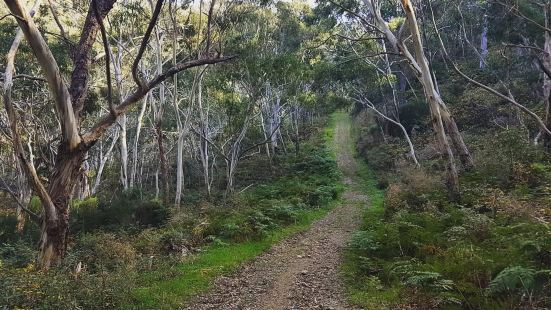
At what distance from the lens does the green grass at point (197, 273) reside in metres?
6.64

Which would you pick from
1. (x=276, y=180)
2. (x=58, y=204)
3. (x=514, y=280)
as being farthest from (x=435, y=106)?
(x=276, y=180)

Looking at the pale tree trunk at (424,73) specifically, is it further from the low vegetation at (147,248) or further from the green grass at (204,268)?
the low vegetation at (147,248)

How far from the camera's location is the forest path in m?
6.82

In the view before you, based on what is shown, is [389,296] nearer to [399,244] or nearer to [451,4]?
[399,244]

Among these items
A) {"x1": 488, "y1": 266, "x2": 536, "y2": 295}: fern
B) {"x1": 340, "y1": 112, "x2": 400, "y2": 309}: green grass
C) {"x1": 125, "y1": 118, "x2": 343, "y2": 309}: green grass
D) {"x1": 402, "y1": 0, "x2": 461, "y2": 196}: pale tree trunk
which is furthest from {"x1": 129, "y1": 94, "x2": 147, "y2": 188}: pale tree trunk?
{"x1": 488, "y1": 266, "x2": 536, "y2": 295}: fern

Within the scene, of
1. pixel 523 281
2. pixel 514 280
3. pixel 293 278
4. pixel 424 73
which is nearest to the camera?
pixel 523 281

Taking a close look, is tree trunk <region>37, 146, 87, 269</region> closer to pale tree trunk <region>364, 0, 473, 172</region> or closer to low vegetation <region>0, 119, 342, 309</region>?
low vegetation <region>0, 119, 342, 309</region>

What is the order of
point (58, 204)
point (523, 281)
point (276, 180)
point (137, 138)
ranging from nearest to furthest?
point (523, 281)
point (58, 204)
point (137, 138)
point (276, 180)

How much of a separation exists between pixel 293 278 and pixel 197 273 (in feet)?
6.41

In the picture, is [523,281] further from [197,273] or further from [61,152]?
[61,152]

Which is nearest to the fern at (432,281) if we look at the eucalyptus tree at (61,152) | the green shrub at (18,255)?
the eucalyptus tree at (61,152)

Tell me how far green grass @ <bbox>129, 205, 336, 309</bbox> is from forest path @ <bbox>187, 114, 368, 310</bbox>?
0.69 feet

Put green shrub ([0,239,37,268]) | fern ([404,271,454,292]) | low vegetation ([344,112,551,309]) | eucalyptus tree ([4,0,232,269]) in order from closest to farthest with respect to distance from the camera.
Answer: low vegetation ([344,112,551,309]) → fern ([404,271,454,292]) → eucalyptus tree ([4,0,232,269]) → green shrub ([0,239,37,268])

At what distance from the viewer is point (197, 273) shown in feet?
26.6
